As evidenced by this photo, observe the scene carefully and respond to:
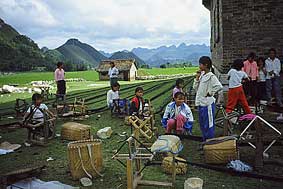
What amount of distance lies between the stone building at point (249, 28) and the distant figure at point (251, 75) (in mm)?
961

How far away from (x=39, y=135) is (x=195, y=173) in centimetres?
447

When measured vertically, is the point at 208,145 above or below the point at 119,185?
above

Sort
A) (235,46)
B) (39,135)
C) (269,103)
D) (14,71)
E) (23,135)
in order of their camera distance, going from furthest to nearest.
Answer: (14,71)
(235,46)
(269,103)
(23,135)
(39,135)

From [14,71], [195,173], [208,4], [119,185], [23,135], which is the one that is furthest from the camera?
[14,71]

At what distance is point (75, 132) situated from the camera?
8477mm

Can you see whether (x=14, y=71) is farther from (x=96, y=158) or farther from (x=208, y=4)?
(x=96, y=158)

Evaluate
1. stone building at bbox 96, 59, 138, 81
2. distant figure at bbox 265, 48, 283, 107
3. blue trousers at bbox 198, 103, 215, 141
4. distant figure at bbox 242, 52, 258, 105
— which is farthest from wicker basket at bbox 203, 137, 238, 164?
stone building at bbox 96, 59, 138, 81

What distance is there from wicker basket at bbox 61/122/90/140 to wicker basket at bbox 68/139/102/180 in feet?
7.72

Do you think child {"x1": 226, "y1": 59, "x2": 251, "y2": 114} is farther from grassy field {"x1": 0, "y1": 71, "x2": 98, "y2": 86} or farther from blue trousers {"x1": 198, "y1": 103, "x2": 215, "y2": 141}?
grassy field {"x1": 0, "y1": 71, "x2": 98, "y2": 86}

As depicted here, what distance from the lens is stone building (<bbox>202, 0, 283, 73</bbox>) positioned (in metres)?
11.2

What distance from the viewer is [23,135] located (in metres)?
9.52

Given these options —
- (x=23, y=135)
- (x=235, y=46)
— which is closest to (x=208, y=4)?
(x=235, y=46)

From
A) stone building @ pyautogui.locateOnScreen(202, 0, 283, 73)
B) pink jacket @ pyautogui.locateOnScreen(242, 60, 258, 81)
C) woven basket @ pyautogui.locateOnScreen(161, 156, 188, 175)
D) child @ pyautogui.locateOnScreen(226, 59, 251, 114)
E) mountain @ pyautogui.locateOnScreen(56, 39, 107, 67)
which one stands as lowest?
woven basket @ pyautogui.locateOnScreen(161, 156, 188, 175)

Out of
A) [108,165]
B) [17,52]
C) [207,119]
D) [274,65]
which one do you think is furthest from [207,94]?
[17,52]
